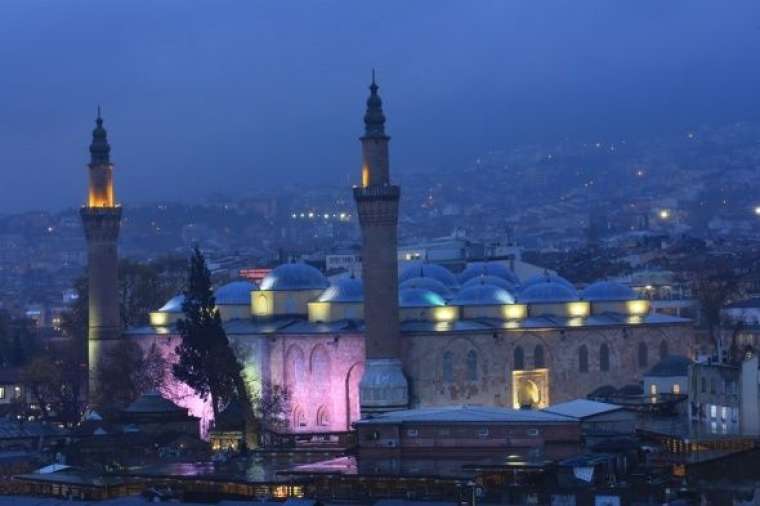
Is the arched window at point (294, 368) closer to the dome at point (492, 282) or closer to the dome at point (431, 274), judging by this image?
the dome at point (492, 282)

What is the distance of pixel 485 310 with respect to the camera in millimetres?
67562

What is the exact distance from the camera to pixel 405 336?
64.4 metres

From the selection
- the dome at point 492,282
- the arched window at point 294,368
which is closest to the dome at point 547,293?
the dome at point 492,282

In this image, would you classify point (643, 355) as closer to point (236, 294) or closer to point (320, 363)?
point (320, 363)

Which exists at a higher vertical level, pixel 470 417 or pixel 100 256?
pixel 100 256

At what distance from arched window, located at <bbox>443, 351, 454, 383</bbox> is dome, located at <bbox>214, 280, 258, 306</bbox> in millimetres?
10812

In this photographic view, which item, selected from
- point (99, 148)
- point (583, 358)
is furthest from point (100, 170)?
point (583, 358)

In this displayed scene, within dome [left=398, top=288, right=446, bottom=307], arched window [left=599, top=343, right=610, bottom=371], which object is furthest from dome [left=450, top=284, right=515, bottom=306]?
arched window [left=599, top=343, right=610, bottom=371]

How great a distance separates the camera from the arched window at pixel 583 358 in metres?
66.6

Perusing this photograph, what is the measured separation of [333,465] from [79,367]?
3557 centimetres

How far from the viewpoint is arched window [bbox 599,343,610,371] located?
66.9 meters

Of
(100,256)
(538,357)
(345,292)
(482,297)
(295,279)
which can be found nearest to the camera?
(538,357)

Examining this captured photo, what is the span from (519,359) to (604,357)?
349cm

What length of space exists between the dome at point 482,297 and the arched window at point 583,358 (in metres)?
3.17
